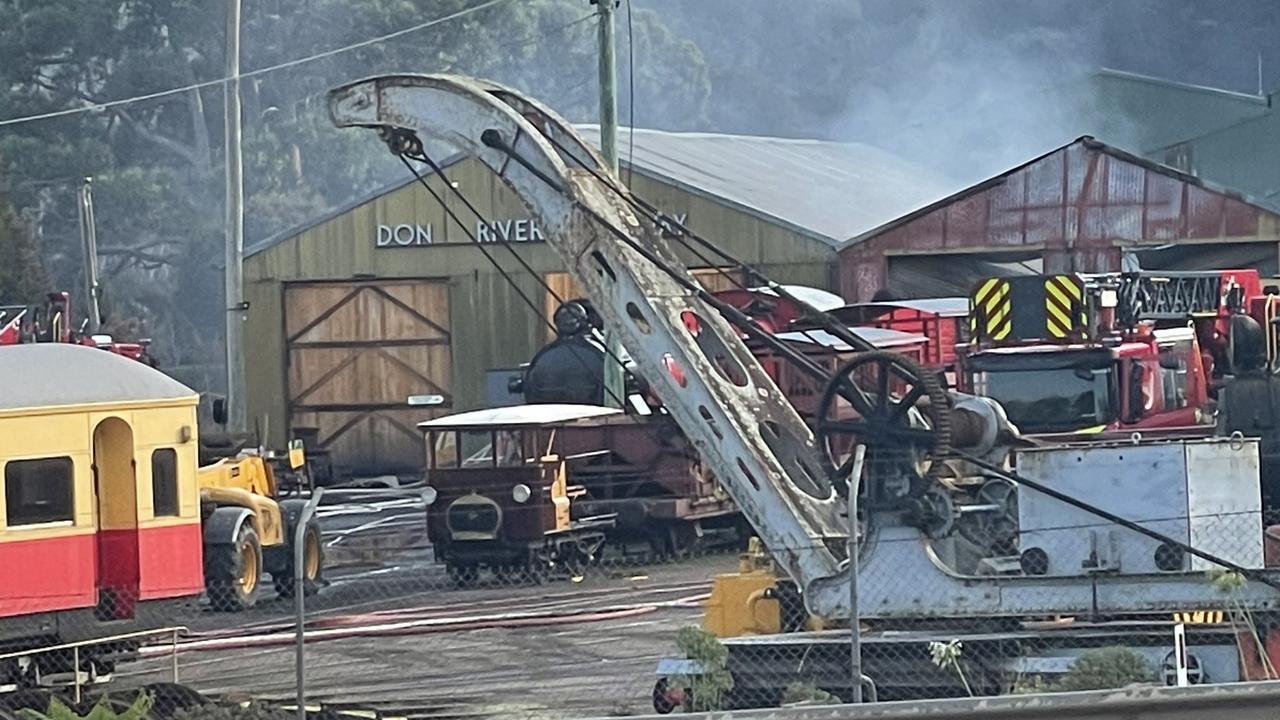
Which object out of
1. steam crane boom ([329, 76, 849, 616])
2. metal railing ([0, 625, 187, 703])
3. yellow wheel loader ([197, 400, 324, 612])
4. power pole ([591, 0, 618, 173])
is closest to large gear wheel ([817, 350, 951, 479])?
steam crane boom ([329, 76, 849, 616])

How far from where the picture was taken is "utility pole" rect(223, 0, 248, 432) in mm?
29531

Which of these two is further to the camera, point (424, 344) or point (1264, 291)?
point (424, 344)

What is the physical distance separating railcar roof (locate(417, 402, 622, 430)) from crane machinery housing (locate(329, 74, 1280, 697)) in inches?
240

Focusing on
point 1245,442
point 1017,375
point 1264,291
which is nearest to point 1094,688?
point 1245,442

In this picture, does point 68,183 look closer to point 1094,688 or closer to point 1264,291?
point 1264,291

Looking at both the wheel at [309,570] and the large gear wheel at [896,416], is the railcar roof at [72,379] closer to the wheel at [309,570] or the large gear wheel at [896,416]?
the large gear wheel at [896,416]

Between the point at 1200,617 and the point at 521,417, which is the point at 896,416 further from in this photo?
the point at 521,417

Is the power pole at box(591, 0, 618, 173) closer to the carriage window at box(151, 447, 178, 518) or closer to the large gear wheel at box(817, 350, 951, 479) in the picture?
the carriage window at box(151, 447, 178, 518)

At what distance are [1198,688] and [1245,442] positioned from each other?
11.4ft

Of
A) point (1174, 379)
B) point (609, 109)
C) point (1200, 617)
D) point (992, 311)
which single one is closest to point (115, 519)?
point (1200, 617)

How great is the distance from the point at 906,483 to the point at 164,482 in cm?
570

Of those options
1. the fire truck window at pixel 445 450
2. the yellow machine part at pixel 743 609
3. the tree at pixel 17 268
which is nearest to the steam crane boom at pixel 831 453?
the yellow machine part at pixel 743 609

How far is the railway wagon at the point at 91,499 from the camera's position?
14844 mm

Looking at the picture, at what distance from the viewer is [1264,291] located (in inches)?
1021
